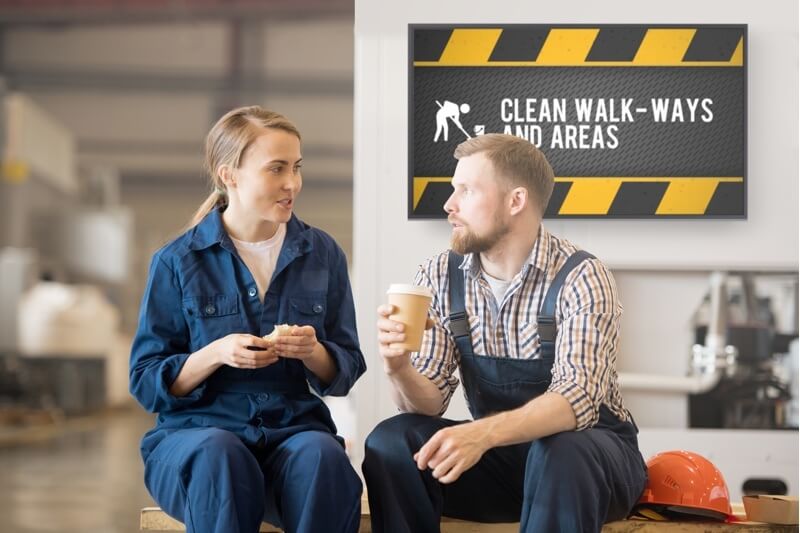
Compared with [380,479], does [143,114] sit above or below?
above

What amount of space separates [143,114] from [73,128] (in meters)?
1.00

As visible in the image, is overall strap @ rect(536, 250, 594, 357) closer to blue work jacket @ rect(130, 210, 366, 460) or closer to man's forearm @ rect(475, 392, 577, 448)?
man's forearm @ rect(475, 392, 577, 448)

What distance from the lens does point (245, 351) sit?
199 centimetres

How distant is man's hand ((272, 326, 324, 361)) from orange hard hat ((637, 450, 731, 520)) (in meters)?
0.80

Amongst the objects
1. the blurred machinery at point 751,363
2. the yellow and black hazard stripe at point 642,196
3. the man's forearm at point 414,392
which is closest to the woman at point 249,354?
the man's forearm at point 414,392

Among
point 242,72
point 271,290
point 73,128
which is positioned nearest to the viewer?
point 271,290

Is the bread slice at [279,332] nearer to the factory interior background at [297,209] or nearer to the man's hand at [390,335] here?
the man's hand at [390,335]

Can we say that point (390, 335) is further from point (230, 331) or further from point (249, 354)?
point (230, 331)

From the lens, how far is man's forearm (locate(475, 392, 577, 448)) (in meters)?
1.95

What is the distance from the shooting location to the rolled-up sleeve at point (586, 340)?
203 centimetres

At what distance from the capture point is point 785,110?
2.90 m

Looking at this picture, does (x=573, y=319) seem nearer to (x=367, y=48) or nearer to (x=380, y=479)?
(x=380, y=479)

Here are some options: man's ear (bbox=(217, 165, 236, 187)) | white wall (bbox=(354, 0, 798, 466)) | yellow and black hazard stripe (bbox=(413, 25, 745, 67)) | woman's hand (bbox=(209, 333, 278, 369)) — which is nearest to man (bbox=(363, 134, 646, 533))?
woman's hand (bbox=(209, 333, 278, 369))

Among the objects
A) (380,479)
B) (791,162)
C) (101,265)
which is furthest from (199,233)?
(101,265)
